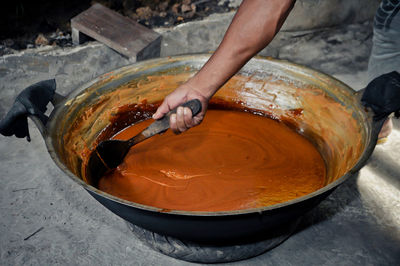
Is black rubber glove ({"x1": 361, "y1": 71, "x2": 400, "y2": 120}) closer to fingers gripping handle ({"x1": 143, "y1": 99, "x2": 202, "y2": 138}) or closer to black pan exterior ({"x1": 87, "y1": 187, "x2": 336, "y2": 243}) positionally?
black pan exterior ({"x1": 87, "y1": 187, "x2": 336, "y2": 243})

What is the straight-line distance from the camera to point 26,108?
1413 millimetres

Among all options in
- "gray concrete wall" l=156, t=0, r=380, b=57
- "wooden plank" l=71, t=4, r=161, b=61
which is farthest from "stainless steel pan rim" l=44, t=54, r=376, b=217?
"gray concrete wall" l=156, t=0, r=380, b=57

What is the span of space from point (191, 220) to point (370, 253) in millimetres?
934

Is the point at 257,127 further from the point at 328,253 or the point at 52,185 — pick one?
the point at 52,185

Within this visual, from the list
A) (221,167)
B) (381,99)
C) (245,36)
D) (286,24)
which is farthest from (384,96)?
(286,24)

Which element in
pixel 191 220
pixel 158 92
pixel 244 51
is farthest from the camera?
pixel 158 92

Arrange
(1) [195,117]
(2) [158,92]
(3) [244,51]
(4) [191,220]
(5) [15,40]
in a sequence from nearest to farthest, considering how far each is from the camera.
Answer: (4) [191,220] → (3) [244,51] → (1) [195,117] → (2) [158,92] → (5) [15,40]

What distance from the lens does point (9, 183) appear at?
198 cm

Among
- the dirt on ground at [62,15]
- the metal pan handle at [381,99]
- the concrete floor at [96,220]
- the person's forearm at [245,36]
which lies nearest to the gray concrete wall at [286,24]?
the dirt on ground at [62,15]

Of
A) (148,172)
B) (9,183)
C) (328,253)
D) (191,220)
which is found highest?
(191,220)

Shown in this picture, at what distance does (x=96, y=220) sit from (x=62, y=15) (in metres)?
1.47

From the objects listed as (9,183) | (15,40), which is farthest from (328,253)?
(15,40)

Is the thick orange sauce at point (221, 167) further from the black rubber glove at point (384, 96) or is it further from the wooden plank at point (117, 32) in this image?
the wooden plank at point (117, 32)

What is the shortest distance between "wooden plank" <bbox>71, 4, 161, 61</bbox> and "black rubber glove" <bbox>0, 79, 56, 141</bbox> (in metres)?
0.84
